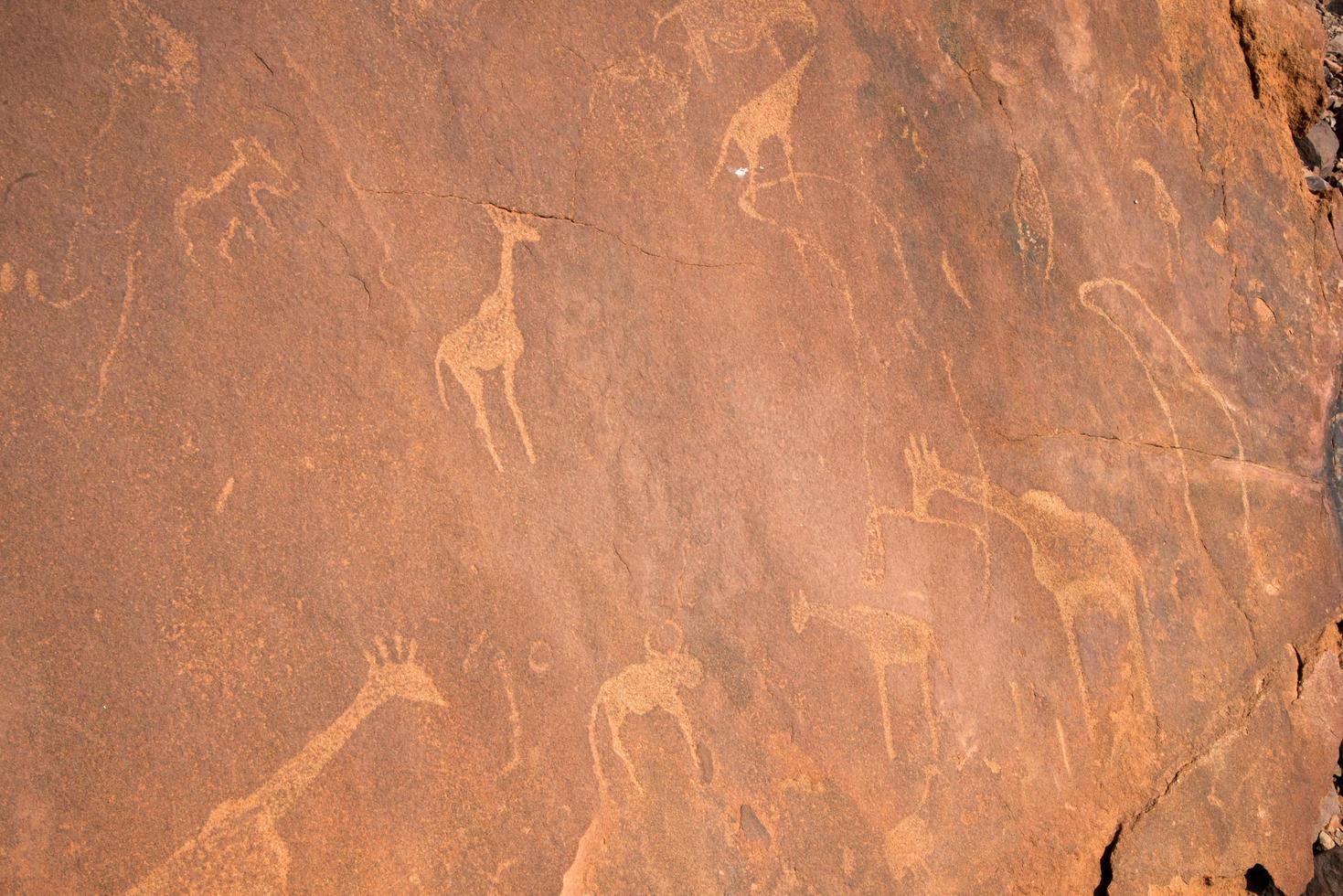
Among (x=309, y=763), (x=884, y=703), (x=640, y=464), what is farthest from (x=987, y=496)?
(x=309, y=763)

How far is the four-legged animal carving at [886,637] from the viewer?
2025 mm

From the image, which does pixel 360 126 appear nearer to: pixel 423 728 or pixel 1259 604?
pixel 423 728

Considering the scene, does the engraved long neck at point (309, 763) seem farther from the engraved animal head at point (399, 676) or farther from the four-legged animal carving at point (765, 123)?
the four-legged animal carving at point (765, 123)

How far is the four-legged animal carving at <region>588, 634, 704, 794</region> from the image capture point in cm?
182

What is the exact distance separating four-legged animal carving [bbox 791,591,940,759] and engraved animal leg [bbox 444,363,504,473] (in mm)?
671

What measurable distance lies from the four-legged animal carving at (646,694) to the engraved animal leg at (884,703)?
39 cm

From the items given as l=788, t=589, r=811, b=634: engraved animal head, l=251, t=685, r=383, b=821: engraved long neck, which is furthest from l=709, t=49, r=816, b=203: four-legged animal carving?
l=251, t=685, r=383, b=821: engraved long neck

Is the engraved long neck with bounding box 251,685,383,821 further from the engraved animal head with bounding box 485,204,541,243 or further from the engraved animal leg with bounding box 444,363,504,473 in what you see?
the engraved animal head with bounding box 485,204,541,243

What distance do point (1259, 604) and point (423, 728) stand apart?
6.94ft

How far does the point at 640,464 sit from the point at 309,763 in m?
0.77

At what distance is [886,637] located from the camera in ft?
6.81

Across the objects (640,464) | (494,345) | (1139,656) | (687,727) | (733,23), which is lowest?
(1139,656)

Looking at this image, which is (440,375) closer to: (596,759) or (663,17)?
(596,759)

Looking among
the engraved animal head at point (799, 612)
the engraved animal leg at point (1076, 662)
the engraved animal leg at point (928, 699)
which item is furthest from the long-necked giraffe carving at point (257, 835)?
the engraved animal leg at point (1076, 662)
